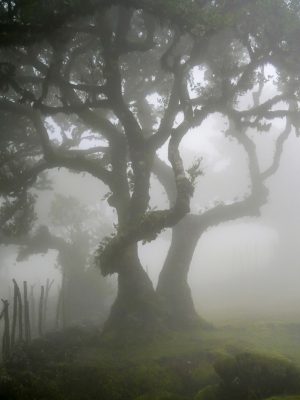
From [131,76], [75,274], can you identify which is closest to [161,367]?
[131,76]

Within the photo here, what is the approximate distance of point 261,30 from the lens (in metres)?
20.0

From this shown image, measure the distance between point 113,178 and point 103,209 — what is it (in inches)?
1681

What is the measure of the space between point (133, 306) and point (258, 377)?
8.59 meters

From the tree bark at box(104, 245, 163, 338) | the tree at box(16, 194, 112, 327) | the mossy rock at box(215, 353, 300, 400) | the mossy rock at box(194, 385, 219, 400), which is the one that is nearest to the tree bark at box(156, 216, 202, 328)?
the tree bark at box(104, 245, 163, 338)

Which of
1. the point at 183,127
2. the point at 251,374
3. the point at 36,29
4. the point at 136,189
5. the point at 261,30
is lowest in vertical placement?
the point at 251,374

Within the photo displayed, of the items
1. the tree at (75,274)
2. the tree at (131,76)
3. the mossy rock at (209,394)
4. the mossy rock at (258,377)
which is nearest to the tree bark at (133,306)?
the tree at (131,76)

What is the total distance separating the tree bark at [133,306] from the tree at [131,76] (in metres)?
0.05

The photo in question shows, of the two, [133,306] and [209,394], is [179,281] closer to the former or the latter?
[133,306]

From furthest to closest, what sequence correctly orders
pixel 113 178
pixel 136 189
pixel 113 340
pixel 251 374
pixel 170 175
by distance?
pixel 170 175 < pixel 113 178 < pixel 136 189 < pixel 113 340 < pixel 251 374

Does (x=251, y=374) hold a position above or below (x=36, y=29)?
below

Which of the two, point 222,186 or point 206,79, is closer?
point 206,79

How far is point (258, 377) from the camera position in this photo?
36.4ft

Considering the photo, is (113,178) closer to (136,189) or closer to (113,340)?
(136,189)

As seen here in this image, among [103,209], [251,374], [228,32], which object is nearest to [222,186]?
[103,209]
